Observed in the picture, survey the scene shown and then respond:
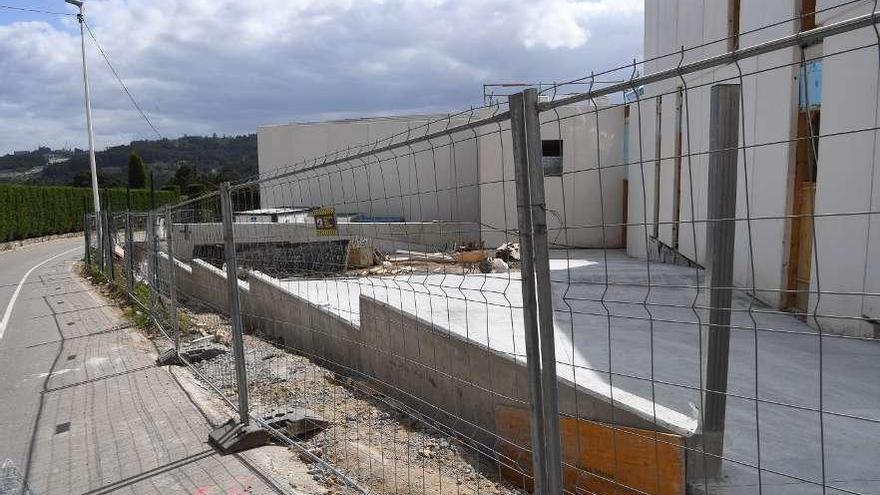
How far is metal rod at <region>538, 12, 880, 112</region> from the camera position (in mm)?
1676

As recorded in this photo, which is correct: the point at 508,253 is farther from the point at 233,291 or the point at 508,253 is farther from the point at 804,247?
the point at 233,291

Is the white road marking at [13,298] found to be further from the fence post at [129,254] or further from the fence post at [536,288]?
the fence post at [536,288]

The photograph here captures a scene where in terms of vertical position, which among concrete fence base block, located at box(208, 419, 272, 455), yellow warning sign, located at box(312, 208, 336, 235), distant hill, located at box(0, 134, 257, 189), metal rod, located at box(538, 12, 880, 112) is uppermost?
distant hill, located at box(0, 134, 257, 189)

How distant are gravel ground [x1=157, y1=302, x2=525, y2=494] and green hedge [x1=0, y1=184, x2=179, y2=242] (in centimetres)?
2415

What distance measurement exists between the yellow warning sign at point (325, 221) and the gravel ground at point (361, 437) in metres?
1.54

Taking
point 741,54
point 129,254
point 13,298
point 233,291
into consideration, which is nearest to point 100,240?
point 13,298

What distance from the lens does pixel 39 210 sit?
3550cm

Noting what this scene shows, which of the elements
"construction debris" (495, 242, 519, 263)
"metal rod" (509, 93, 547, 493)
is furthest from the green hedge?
"metal rod" (509, 93, 547, 493)

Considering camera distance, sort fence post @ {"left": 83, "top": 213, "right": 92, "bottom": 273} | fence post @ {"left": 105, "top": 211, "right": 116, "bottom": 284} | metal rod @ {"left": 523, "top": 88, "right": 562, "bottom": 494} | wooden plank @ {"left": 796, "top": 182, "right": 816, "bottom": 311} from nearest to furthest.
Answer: metal rod @ {"left": 523, "top": 88, "right": 562, "bottom": 494}
wooden plank @ {"left": 796, "top": 182, "right": 816, "bottom": 311}
fence post @ {"left": 105, "top": 211, "right": 116, "bottom": 284}
fence post @ {"left": 83, "top": 213, "right": 92, "bottom": 273}

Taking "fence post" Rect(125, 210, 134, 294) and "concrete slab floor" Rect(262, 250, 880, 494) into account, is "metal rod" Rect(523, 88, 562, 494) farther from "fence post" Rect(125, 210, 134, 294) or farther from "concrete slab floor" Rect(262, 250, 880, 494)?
"fence post" Rect(125, 210, 134, 294)

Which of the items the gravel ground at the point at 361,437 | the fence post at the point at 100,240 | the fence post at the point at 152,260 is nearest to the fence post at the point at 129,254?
the fence post at the point at 152,260

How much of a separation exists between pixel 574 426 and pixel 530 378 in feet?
6.02

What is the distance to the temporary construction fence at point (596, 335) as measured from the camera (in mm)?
2555

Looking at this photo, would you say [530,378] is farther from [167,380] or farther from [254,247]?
[254,247]
